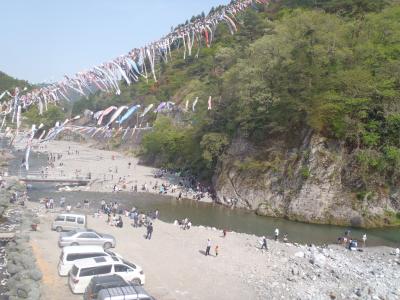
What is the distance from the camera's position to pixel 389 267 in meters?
27.8

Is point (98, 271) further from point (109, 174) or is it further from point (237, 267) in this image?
point (109, 174)

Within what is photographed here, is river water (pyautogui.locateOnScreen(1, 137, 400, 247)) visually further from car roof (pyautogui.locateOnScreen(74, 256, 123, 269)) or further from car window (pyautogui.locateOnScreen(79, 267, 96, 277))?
car window (pyautogui.locateOnScreen(79, 267, 96, 277))

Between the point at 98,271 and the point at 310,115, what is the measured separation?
98.7 ft

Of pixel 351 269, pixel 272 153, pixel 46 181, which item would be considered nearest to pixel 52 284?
pixel 351 269

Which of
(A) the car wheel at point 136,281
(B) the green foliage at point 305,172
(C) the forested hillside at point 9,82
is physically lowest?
(A) the car wheel at point 136,281

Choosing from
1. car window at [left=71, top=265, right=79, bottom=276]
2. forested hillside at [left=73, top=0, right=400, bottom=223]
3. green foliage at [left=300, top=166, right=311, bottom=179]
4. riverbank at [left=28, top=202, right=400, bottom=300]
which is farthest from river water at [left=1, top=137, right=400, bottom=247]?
car window at [left=71, top=265, right=79, bottom=276]

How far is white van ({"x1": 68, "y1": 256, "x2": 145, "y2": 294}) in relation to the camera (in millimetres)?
18609

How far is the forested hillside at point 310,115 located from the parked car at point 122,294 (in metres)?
28.4

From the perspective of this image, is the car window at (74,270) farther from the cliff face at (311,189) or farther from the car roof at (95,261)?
the cliff face at (311,189)

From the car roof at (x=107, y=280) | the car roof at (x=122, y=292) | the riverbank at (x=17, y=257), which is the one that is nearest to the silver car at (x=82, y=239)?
the riverbank at (x=17, y=257)

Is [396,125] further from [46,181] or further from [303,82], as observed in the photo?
[46,181]

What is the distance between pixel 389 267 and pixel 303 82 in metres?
23.1

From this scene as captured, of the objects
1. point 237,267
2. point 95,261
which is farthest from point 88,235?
point 237,267

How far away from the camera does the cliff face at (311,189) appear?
41.2 meters
